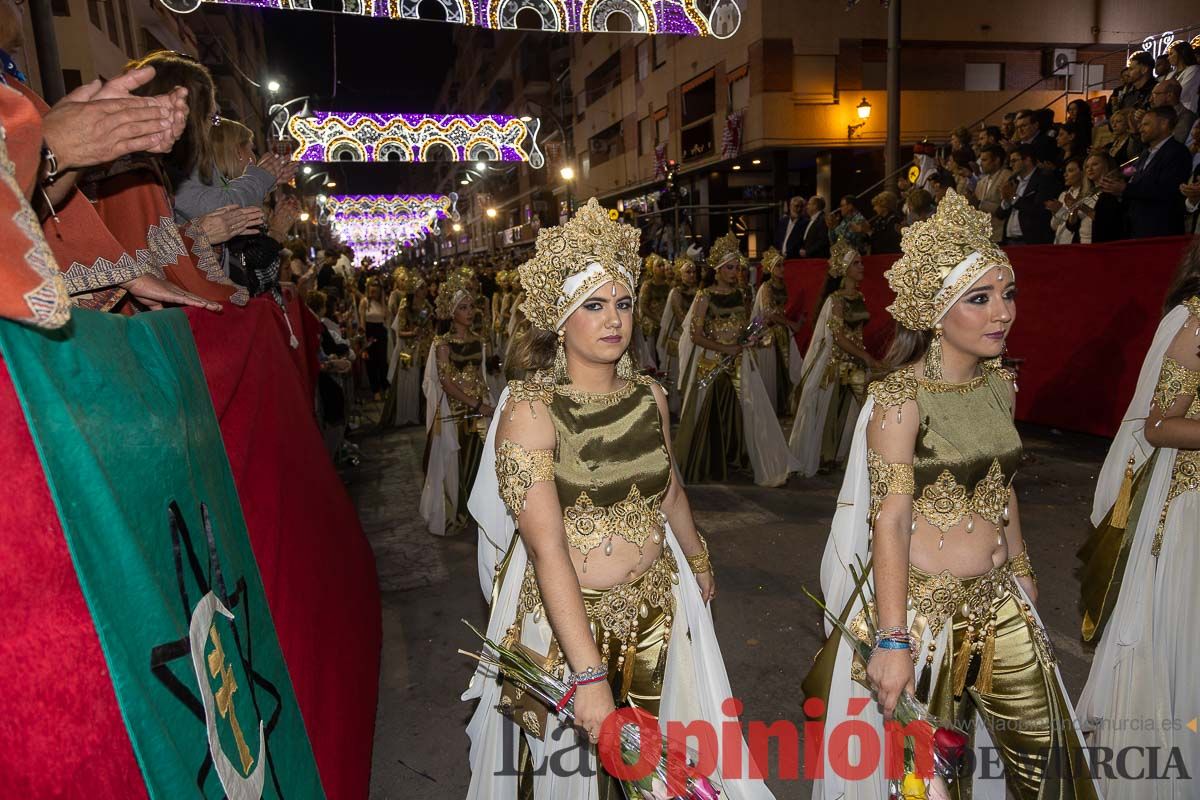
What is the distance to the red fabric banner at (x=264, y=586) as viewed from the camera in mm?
1000

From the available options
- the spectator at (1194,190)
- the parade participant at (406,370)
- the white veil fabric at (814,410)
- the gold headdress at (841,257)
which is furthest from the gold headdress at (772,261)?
the parade participant at (406,370)

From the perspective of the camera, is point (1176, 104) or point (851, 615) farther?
point (1176, 104)

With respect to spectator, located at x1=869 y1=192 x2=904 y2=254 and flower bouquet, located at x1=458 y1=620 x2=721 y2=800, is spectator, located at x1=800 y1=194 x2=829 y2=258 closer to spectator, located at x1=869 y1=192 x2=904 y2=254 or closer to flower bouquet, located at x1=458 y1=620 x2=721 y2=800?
spectator, located at x1=869 y1=192 x2=904 y2=254

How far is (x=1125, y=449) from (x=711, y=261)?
5.01 metres

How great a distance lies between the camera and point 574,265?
7.47 feet

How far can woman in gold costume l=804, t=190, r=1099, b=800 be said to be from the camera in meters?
2.33

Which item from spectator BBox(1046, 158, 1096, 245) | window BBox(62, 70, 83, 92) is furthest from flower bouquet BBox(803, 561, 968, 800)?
window BBox(62, 70, 83, 92)

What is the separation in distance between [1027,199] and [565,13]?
256 inches

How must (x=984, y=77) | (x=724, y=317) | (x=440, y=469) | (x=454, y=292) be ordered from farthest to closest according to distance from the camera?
(x=984, y=77), (x=724, y=317), (x=454, y=292), (x=440, y=469)

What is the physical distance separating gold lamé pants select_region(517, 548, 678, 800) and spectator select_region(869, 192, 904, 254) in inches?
428

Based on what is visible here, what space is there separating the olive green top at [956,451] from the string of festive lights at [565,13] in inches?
293

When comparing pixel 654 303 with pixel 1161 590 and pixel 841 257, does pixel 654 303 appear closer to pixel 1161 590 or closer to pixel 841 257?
pixel 841 257

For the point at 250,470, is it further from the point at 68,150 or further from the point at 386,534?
the point at 386,534

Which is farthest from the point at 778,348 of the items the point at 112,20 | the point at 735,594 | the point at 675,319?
the point at 112,20
